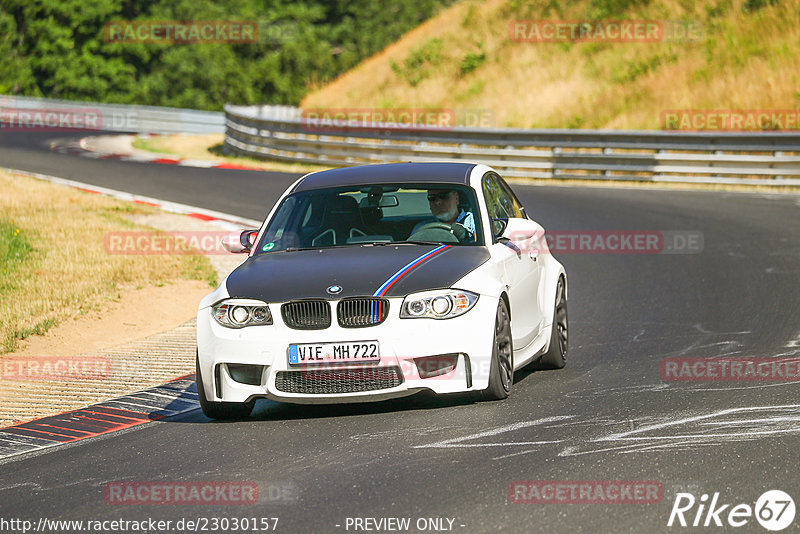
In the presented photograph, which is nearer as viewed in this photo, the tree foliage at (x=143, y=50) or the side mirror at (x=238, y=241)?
the side mirror at (x=238, y=241)

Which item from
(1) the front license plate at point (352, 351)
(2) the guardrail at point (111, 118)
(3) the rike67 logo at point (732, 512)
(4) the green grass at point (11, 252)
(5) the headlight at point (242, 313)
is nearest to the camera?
(3) the rike67 logo at point (732, 512)

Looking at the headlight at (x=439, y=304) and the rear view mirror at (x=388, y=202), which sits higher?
the rear view mirror at (x=388, y=202)

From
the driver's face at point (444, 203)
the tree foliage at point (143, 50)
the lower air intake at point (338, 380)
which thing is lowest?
the tree foliage at point (143, 50)

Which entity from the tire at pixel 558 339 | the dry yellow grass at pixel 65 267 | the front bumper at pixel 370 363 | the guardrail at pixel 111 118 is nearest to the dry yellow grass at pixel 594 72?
the guardrail at pixel 111 118

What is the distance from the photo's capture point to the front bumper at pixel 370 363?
7.43 m

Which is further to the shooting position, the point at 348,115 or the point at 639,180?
the point at 348,115

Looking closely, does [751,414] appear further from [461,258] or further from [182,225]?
[182,225]

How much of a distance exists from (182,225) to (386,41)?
2195 inches

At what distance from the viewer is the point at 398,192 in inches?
366

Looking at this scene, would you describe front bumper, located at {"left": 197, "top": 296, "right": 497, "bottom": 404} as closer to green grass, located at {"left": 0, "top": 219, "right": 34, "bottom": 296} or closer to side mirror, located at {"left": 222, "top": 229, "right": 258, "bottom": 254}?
side mirror, located at {"left": 222, "top": 229, "right": 258, "bottom": 254}

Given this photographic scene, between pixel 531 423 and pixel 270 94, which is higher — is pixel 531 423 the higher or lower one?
the higher one

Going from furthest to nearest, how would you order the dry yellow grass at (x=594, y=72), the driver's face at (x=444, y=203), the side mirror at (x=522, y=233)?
1. the dry yellow grass at (x=594, y=72)
2. the driver's face at (x=444, y=203)
3. the side mirror at (x=522, y=233)

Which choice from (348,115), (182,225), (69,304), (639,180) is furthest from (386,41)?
(69,304)

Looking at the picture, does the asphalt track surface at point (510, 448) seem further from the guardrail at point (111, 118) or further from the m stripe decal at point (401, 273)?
the guardrail at point (111, 118)
